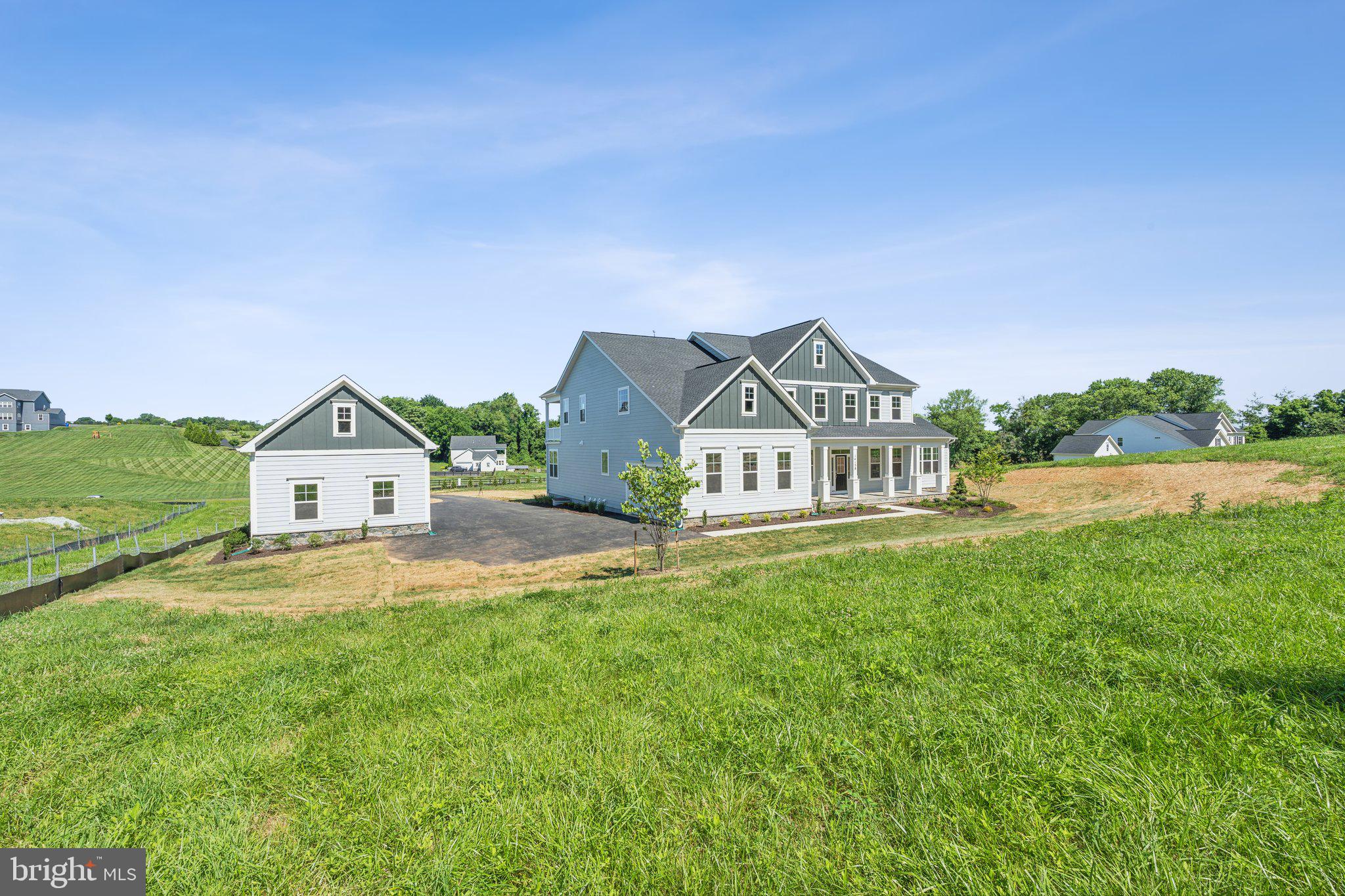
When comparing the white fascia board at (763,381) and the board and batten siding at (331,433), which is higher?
the white fascia board at (763,381)

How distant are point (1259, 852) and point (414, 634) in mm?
8322

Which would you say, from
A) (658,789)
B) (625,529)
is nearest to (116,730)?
(658,789)

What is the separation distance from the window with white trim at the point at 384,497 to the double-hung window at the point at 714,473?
43.5ft

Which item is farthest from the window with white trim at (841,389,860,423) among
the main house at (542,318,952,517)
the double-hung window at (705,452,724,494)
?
the double-hung window at (705,452,724,494)

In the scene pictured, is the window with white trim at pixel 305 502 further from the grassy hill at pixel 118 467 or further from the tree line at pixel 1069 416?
the tree line at pixel 1069 416

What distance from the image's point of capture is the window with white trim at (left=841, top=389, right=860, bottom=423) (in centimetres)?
3086

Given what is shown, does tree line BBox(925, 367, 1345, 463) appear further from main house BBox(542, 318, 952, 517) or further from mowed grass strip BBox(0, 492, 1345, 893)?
mowed grass strip BBox(0, 492, 1345, 893)

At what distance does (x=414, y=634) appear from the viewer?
7.93m

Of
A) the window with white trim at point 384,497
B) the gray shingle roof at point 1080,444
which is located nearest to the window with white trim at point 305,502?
the window with white trim at point 384,497

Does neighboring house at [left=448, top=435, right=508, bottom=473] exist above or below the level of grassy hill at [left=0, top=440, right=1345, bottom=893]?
Answer: above

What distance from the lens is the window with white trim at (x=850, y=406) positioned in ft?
101

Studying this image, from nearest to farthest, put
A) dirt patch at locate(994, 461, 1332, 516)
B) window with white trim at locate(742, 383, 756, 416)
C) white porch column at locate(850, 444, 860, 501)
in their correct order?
dirt patch at locate(994, 461, 1332, 516) → window with white trim at locate(742, 383, 756, 416) → white porch column at locate(850, 444, 860, 501)

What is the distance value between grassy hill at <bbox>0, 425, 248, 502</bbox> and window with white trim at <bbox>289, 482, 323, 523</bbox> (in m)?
23.5

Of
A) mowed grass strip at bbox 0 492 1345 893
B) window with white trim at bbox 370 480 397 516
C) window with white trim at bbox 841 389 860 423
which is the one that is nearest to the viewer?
mowed grass strip at bbox 0 492 1345 893
